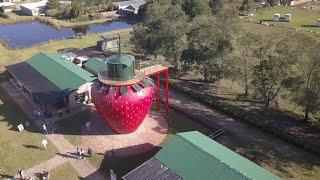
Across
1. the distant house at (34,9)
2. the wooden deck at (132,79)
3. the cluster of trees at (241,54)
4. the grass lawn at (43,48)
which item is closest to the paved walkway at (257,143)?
the cluster of trees at (241,54)

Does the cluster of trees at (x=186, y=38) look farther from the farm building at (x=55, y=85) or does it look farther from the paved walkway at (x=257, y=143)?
the farm building at (x=55, y=85)

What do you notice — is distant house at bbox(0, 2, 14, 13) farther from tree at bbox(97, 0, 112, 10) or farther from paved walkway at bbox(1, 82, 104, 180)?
paved walkway at bbox(1, 82, 104, 180)

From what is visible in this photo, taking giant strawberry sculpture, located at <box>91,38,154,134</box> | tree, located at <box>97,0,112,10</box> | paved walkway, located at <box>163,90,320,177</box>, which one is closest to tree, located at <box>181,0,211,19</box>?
tree, located at <box>97,0,112,10</box>

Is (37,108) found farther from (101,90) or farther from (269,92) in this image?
(269,92)

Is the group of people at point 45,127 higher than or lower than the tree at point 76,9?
lower

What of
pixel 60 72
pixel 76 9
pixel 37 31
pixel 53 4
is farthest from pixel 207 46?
pixel 53 4

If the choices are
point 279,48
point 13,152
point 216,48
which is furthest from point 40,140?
point 279,48

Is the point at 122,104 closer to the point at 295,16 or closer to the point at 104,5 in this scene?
the point at 295,16
